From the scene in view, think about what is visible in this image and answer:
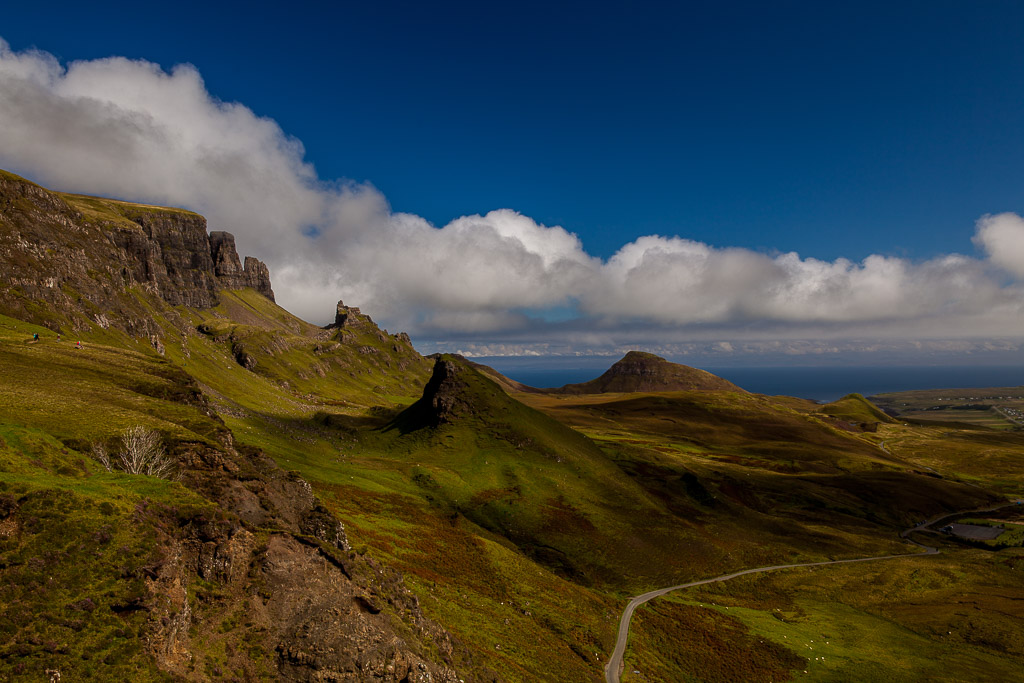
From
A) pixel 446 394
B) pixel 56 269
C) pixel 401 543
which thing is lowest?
pixel 401 543

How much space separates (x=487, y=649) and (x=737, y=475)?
540ft

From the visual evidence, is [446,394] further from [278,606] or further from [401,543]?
[278,606]

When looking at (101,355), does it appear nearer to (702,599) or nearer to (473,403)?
(473,403)

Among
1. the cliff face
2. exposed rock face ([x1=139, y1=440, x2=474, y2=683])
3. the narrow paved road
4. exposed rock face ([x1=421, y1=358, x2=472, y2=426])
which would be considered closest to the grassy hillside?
exposed rock face ([x1=139, y1=440, x2=474, y2=683])

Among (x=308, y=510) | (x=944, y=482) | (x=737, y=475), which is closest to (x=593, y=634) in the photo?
(x=308, y=510)

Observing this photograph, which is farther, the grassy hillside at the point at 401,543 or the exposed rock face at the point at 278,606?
the exposed rock face at the point at 278,606

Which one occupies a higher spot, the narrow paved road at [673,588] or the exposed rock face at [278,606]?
the exposed rock face at [278,606]

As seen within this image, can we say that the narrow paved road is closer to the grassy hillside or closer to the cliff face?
the grassy hillside

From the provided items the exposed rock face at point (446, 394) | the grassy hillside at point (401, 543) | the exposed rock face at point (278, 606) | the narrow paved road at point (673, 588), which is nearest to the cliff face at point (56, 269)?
the grassy hillside at point (401, 543)

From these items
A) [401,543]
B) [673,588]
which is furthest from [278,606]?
[673,588]

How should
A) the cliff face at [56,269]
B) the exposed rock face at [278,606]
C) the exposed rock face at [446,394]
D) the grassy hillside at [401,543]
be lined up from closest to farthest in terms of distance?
the grassy hillside at [401,543] < the exposed rock face at [278,606] < the cliff face at [56,269] < the exposed rock face at [446,394]

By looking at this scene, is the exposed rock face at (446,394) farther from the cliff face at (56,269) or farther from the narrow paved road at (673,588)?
the cliff face at (56,269)

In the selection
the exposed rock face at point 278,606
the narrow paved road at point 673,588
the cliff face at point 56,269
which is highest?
the cliff face at point 56,269

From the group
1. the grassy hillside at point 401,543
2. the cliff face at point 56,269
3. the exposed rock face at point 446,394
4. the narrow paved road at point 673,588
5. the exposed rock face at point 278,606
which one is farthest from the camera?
the exposed rock face at point 446,394
